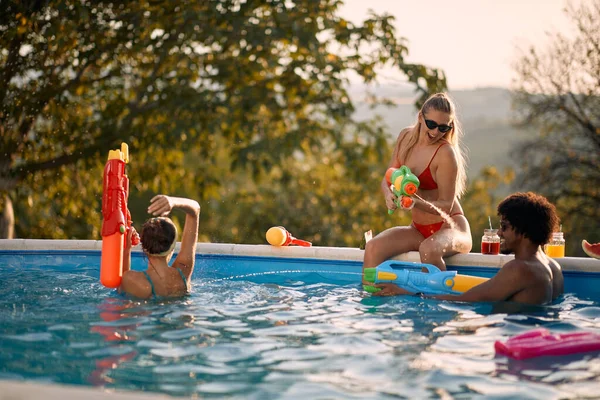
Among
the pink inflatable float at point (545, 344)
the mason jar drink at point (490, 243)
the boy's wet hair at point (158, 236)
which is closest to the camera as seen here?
the pink inflatable float at point (545, 344)

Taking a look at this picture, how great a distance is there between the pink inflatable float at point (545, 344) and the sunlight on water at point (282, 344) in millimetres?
51

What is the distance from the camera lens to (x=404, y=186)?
A: 4914 mm

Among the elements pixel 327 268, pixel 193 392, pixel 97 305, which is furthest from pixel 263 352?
pixel 327 268

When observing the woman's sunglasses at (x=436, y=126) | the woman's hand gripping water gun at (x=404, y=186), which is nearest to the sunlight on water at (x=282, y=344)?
the woman's hand gripping water gun at (x=404, y=186)

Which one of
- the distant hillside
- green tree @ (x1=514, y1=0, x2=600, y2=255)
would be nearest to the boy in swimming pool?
the distant hillside

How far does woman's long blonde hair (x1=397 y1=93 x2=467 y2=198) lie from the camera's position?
5.17 metres

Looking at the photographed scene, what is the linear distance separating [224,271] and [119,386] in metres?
3.46

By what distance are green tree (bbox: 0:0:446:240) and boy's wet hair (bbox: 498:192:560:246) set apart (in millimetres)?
5458

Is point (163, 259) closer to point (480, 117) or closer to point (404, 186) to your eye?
point (404, 186)

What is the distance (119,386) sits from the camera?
3061 millimetres

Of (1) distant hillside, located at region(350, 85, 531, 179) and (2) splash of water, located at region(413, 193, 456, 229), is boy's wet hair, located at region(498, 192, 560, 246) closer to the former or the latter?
(2) splash of water, located at region(413, 193, 456, 229)

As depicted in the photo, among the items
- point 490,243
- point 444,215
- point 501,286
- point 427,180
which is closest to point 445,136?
point 427,180

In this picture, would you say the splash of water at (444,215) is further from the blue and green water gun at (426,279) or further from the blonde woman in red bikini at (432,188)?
the blue and green water gun at (426,279)

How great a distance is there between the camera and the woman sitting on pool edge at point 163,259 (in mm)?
4457
